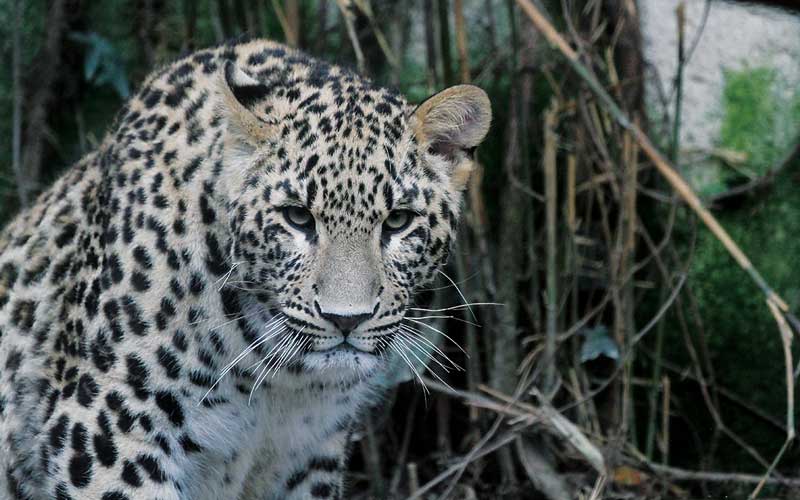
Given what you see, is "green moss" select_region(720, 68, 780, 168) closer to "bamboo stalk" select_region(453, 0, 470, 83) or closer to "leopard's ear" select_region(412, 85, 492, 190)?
"bamboo stalk" select_region(453, 0, 470, 83)

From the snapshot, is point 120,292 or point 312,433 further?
point 312,433

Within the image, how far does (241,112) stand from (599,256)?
11.8 ft

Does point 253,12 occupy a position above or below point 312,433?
above

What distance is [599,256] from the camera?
23.5 feet

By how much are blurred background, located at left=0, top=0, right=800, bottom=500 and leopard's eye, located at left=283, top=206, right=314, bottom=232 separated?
2157mm

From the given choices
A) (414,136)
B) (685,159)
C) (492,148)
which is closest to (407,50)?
(492,148)

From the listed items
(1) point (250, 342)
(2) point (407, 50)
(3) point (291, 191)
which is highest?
(2) point (407, 50)

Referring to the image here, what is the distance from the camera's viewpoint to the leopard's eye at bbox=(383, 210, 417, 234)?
4168mm

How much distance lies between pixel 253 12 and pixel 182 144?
344 cm

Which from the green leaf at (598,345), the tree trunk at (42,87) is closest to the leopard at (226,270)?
the green leaf at (598,345)

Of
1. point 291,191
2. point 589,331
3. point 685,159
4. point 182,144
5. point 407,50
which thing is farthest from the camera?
point 407,50

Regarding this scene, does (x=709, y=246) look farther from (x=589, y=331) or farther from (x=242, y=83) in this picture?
(x=242, y=83)

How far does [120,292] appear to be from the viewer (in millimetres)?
4262

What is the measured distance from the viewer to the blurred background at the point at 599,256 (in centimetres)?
651
